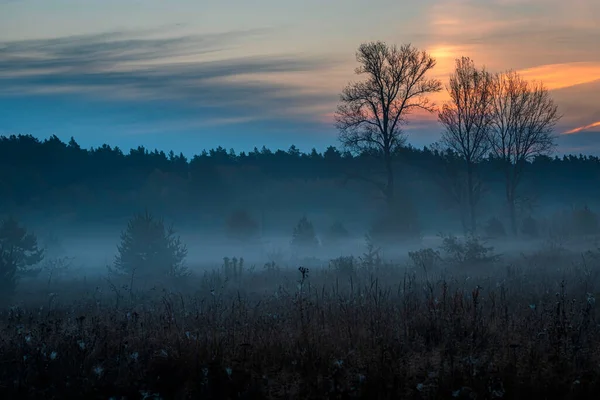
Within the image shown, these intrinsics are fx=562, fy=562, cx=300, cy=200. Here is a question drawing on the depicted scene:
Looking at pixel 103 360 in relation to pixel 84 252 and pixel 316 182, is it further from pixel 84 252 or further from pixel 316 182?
pixel 316 182

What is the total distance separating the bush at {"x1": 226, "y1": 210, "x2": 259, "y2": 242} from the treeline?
58.7ft

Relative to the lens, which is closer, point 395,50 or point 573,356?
point 573,356

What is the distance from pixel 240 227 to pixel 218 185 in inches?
1143

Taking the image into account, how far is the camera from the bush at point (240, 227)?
39.4 m

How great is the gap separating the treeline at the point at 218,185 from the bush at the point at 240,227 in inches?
705

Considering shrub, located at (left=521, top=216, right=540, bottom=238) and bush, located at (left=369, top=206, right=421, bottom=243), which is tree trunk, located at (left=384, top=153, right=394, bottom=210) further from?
shrub, located at (left=521, top=216, right=540, bottom=238)

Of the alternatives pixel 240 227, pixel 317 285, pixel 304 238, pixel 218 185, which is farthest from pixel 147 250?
pixel 218 185

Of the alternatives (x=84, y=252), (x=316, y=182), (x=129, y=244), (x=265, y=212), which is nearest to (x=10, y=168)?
(x=84, y=252)

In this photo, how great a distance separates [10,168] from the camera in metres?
63.8

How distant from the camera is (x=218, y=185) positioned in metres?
67.7

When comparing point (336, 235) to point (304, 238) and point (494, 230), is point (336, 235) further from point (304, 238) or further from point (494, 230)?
point (494, 230)

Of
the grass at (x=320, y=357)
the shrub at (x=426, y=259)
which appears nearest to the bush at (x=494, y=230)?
the shrub at (x=426, y=259)

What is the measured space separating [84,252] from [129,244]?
27799 mm

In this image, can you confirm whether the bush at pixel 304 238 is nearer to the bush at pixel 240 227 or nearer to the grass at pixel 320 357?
the bush at pixel 240 227
